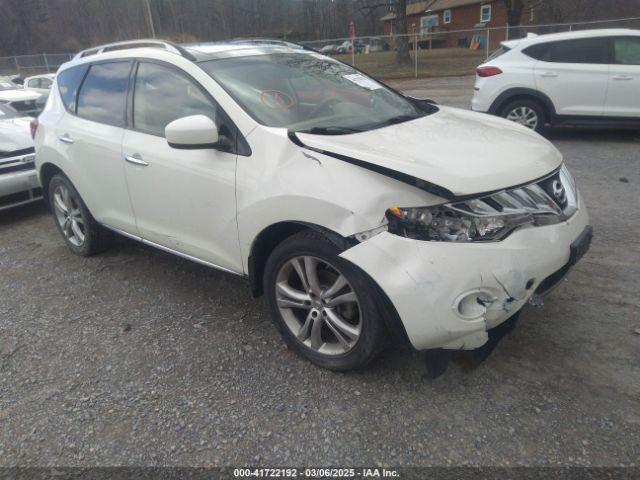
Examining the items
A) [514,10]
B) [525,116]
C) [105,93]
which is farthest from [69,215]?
[514,10]

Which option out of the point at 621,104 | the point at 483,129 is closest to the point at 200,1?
the point at 621,104

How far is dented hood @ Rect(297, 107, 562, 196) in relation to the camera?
229cm

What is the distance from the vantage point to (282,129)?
2734 millimetres

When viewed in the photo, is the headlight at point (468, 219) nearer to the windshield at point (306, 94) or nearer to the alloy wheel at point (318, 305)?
the alloy wheel at point (318, 305)

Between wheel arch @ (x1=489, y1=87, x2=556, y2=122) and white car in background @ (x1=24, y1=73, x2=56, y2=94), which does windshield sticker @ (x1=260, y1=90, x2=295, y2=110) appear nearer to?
wheel arch @ (x1=489, y1=87, x2=556, y2=122)

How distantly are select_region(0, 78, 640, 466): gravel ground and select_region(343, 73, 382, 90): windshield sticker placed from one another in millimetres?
1754

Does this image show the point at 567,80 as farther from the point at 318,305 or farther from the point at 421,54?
the point at 421,54

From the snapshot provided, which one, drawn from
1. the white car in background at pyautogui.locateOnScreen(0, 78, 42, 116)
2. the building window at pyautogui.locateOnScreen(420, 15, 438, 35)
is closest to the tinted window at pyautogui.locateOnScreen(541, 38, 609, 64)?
the white car in background at pyautogui.locateOnScreen(0, 78, 42, 116)

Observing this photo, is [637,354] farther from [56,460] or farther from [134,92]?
[134,92]

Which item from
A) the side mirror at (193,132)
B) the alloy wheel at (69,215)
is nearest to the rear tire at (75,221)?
the alloy wheel at (69,215)

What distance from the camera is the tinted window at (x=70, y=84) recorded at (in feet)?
13.8

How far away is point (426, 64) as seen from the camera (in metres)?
24.4

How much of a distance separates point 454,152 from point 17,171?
5.20 m

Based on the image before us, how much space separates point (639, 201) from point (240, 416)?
4540 mm
